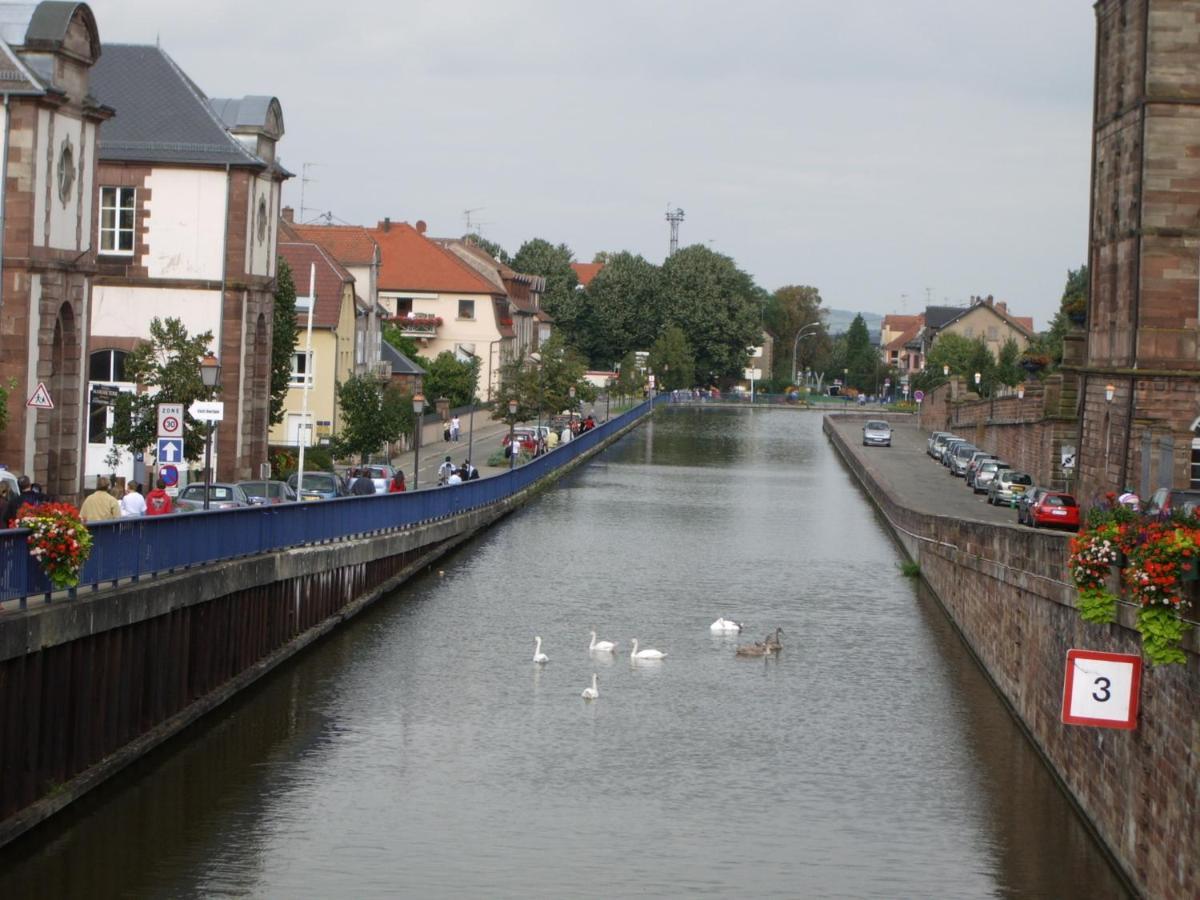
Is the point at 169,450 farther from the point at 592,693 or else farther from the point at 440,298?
the point at 440,298

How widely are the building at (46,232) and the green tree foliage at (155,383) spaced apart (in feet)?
13.5

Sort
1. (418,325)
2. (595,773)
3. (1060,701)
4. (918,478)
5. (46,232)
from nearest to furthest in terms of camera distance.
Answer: (1060,701) < (595,773) < (46,232) < (918,478) < (418,325)

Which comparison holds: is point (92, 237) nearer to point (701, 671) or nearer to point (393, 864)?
point (701, 671)

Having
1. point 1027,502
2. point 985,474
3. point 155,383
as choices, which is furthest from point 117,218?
point 985,474

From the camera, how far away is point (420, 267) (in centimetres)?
13338

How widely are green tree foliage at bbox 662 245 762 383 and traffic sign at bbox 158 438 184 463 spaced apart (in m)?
145

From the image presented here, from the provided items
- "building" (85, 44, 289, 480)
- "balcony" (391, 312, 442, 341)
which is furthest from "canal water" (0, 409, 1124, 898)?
"balcony" (391, 312, 442, 341)

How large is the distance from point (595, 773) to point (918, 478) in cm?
5558

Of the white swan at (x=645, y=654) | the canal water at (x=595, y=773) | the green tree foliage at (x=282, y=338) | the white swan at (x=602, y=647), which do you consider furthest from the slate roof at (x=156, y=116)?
the white swan at (x=645, y=654)

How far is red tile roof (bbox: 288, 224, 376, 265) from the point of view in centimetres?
9706

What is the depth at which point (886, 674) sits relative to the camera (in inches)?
1394

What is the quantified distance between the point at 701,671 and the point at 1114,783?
14447 mm

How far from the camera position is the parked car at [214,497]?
3888cm

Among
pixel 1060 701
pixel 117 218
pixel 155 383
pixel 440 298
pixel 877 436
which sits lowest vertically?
pixel 1060 701
